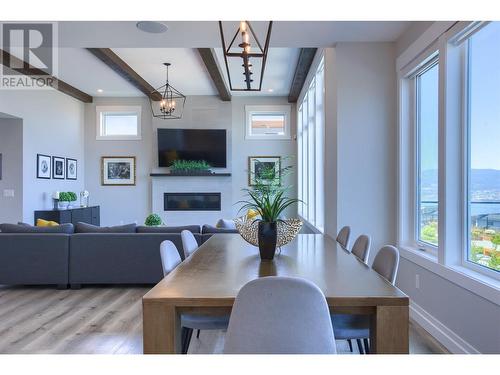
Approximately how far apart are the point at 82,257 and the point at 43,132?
3954 mm

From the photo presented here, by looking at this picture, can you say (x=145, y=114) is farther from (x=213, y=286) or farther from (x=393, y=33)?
(x=213, y=286)

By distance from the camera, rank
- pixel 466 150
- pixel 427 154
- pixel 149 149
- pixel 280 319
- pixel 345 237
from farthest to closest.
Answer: pixel 149 149 < pixel 427 154 < pixel 345 237 < pixel 466 150 < pixel 280 319

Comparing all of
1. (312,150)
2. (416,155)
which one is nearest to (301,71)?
(312,150)

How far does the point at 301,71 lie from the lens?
244 inches

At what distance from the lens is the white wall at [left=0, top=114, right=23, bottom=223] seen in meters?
6.20

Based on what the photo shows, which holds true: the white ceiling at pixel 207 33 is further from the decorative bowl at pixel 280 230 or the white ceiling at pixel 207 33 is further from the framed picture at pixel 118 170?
the framed picture at pixel 118 170

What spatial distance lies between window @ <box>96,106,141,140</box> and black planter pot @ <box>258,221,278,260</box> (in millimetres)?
7061

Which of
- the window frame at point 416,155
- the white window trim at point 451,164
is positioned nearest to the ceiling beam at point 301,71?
the window frame at point 416,155

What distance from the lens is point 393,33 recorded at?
11.6 feet

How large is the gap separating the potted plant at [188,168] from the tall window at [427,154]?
5380 mm

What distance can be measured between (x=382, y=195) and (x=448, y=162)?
1.18 m

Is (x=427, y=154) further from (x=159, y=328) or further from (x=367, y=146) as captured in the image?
(x=159, y=328)
